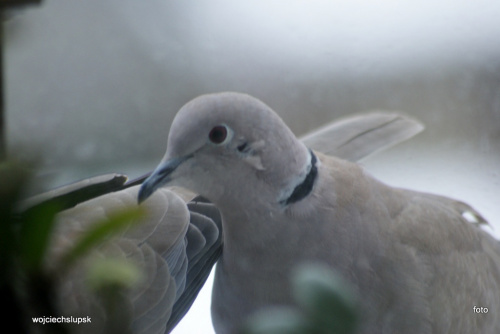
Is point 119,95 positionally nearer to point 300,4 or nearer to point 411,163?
point 300,4

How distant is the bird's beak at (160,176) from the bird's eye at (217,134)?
3cm

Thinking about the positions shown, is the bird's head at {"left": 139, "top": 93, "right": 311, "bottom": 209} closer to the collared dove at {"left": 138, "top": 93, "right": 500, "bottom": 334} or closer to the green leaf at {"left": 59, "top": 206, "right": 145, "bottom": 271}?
the collared dove at {"left": 138, "top": 93, "right": 500, "bottom": 334}

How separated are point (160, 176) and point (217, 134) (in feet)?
0.27

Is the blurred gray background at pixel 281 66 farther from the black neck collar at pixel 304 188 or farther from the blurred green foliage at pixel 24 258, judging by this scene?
the blurred green foliage at pixel 24 258

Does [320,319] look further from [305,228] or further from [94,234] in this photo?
[305,228]

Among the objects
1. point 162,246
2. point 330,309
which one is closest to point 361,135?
point 162,246

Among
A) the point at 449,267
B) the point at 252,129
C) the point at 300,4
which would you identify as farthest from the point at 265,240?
the point at 300,4

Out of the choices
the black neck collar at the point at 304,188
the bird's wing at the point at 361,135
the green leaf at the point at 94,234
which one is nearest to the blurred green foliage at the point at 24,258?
the green leaf at the point at 94,234

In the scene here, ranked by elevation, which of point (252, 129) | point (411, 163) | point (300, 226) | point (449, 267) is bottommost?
point (411, 163)

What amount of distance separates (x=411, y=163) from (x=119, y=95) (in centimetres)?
75

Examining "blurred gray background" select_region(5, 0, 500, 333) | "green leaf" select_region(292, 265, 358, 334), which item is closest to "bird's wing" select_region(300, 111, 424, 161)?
"blurred gray background" select_region(5, 0, 500, 333)

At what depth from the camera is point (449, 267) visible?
0.89m

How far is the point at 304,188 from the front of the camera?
815 mm

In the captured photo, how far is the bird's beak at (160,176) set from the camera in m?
0.71
